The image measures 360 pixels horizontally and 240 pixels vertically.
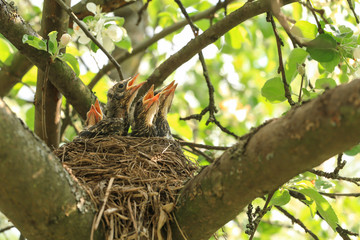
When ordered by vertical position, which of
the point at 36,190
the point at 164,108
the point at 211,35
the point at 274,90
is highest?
the point at 211,35

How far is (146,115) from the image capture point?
155 inches

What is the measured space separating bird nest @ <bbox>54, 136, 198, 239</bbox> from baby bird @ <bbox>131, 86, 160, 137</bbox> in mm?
447

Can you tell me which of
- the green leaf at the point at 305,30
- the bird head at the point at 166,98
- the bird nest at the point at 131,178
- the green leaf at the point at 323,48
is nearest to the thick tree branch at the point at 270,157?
the bird nest at the point at 131,178

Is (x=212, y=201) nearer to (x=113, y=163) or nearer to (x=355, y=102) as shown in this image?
(x=355, y=102)

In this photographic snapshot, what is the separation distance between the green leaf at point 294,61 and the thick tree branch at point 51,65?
5.16 ft

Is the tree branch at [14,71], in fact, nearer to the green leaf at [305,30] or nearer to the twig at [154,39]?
the twig at [154,39]

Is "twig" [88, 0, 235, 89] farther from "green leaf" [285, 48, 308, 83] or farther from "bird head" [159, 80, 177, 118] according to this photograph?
"green leaf" [285, 48, 308, 83]

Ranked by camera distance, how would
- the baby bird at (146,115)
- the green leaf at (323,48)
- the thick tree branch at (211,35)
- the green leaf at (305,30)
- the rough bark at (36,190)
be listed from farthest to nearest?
the baby bird at (146,115) < the thick tree branch at (211,35) < the green leaf at (305,30) < the green leaf at (323,48) < the rough bark at (36,190)

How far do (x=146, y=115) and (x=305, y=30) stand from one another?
169 centimetres

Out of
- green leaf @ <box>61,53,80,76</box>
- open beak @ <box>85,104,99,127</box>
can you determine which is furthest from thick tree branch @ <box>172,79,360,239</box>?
open beak @ <box>85,104,99,127</box>

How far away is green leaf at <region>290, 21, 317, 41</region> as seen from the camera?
2693 millimetres

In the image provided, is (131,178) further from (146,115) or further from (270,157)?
(146,115)

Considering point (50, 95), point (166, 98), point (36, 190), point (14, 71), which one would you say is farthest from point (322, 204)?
point (14, 71)

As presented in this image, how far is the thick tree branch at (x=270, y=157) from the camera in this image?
1557mm
